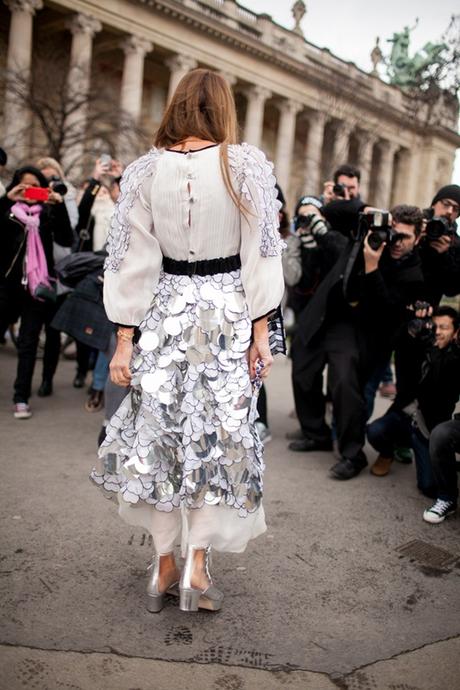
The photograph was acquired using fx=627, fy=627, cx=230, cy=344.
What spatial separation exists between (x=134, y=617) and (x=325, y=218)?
3793mm

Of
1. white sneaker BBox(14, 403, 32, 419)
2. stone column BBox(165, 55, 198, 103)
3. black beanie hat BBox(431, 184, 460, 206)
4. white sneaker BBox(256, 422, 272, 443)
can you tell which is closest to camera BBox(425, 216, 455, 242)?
black beanie hat BBox(431, 184, 460, 206)

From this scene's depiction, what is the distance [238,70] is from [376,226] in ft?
125

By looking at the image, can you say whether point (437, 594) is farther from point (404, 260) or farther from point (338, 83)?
point (338, 83)

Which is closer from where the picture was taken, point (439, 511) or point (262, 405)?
point (439, 511)

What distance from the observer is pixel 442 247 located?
5254 mm

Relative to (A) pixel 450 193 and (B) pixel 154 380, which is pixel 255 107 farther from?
(B) pixel 154 380

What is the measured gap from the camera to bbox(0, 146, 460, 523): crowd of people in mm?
4688

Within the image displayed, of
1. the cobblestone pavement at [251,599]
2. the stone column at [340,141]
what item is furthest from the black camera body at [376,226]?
the stone column at [340,141]

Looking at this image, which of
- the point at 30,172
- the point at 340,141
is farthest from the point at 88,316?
the point at 340,141

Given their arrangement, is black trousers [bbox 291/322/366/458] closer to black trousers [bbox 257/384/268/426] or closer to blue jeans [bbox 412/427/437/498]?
black trousers [bbox 257/384/268/426]

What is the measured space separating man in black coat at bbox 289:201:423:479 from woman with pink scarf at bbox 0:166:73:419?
253cm

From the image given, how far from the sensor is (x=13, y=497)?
4016 mm

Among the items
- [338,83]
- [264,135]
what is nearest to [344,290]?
[338,83]

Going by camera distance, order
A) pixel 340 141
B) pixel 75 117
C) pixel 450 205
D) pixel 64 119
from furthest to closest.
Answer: pixel 340 141 < pixel 75 117 < pixel 64 119 < pixel 450 205
